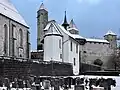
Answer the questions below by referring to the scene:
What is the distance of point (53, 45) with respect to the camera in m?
48.4

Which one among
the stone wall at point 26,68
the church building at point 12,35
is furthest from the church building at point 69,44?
the stone wall at point 26,68

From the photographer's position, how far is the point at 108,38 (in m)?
97.0

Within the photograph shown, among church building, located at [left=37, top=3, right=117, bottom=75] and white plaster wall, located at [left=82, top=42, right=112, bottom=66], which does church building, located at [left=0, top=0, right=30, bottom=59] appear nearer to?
church building, located at [left=37, top=3, right=117, bottom=75]

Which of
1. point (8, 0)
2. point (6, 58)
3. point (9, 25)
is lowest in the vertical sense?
point (6, 58)

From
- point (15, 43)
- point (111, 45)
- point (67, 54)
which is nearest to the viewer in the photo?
point (15, 43)

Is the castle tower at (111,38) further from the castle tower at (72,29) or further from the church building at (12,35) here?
the church building at (12,35)

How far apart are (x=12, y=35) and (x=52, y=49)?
23.3 feet

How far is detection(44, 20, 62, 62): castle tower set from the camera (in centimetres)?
Answer: 4794

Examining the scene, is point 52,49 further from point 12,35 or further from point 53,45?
point 12,35

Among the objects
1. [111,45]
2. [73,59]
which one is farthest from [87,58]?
[73,59]

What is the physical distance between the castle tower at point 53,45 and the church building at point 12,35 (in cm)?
419

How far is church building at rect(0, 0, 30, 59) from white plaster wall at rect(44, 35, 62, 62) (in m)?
4.20

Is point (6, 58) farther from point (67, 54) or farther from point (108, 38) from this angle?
point (108, 38)

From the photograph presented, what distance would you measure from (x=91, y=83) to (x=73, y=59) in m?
31.0
